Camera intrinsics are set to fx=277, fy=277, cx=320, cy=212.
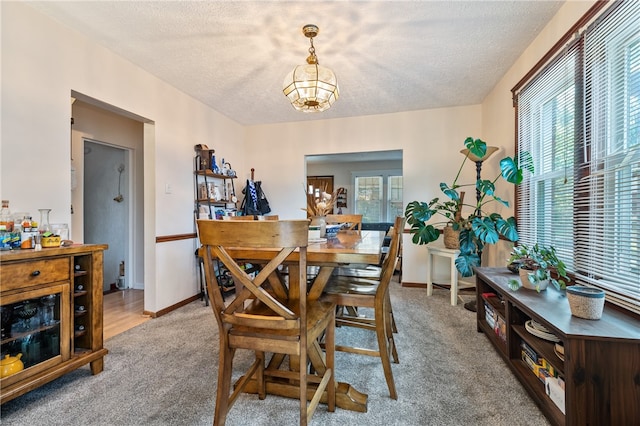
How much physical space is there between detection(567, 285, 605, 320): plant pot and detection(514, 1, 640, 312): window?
207mm

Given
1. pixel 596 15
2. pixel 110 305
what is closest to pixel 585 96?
pixel 596 15

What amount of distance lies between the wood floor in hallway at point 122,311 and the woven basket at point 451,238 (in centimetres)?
330

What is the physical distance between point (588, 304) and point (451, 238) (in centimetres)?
196

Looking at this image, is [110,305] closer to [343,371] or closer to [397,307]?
[343,371]

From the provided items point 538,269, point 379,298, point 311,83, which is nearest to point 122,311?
point 379,298

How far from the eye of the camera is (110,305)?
316 centimetres

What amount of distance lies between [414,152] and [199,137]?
9.34 feet

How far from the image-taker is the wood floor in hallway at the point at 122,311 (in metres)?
2.53

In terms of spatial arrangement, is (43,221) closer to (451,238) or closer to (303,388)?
(303,388)

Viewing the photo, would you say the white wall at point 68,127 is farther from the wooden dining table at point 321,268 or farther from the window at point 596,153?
the window at point 596,153

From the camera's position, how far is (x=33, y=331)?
1.52 meters

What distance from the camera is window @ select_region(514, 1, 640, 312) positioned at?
1.36 m

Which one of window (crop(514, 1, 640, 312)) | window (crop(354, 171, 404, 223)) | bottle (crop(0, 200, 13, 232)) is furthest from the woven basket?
window (crop(354, 171, 404, 223))

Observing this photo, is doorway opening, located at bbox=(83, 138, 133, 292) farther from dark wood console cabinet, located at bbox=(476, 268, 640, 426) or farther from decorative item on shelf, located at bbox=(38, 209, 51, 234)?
dark wood console cabinet, located at bbox=(476, 268, 640, 426)
